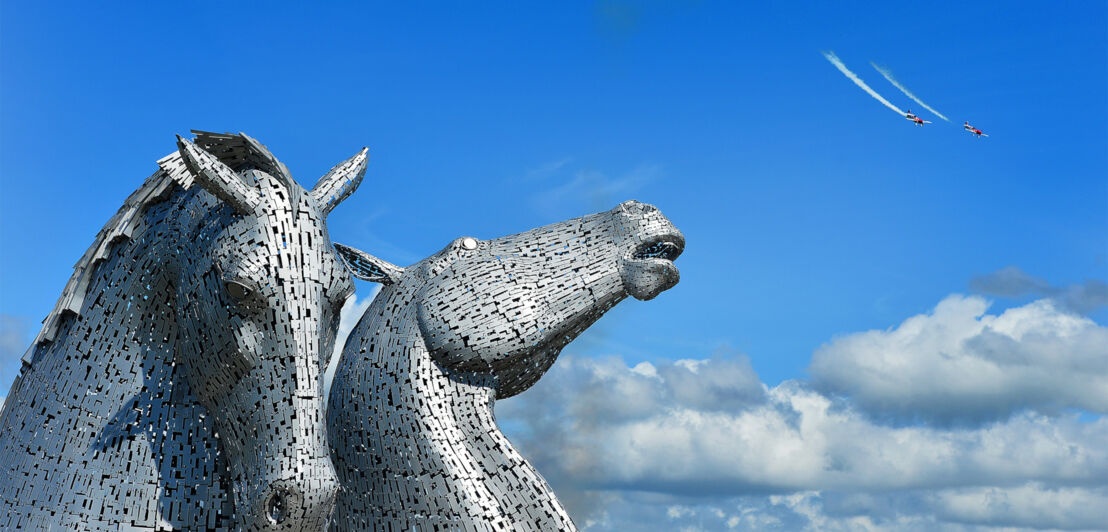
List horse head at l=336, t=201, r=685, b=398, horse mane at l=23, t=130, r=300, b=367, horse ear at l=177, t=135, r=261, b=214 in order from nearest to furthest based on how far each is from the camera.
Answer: horse ear at l=177, t=135, r=261, b=214 < horse mane at l=23, t=130, r=300, b=367 < horse head at l=336, t=201, r=685, b=398

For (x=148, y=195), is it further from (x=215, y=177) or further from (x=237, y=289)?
(x=237, y=289)

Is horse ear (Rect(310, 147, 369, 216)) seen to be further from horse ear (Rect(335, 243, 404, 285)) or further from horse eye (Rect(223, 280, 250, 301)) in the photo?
horse ear (Rect(335, 243, 404, 285))

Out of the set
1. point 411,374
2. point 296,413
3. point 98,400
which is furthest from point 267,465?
point 411,374

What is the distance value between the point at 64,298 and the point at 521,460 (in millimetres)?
2396

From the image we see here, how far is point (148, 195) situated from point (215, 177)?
49 centimetres

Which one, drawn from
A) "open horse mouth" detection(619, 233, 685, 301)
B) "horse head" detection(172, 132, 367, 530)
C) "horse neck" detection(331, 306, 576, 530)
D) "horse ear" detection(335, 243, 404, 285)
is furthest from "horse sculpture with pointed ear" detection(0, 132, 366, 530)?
"open horse mouth" detection(619, 233, 685, 301)

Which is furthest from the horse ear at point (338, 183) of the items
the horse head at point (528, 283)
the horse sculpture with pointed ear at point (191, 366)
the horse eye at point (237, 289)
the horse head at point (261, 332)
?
the horse head at point (528, 283)

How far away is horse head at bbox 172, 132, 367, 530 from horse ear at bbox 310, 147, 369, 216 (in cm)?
32

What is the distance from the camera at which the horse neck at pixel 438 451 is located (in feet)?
17.8

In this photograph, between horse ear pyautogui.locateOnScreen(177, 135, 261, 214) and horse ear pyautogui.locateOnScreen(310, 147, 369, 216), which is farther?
horse ear pyautogui.locateOnScreen(310, 147, 369, 216)

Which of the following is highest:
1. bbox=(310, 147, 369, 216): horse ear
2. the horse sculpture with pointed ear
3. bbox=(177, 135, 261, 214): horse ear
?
bbox=(310, 147, 369, 216): horse ear

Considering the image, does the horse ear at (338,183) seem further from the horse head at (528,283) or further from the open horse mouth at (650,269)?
the open horse mouth at (650,269)

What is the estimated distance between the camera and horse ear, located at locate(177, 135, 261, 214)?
3.90m

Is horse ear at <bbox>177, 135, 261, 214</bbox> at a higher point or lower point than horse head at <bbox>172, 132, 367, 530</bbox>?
higher
